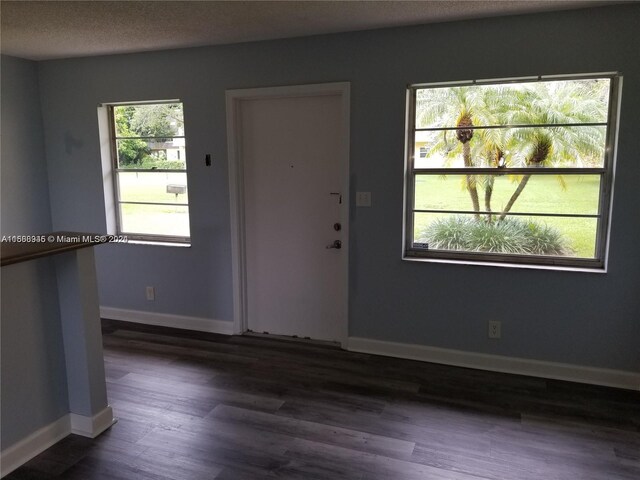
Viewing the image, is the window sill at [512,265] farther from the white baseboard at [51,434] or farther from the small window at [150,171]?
the white baseboard at [51,434]

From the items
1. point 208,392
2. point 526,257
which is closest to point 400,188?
point 526,257

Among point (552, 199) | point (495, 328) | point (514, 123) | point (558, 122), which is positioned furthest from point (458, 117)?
point (495, 328)

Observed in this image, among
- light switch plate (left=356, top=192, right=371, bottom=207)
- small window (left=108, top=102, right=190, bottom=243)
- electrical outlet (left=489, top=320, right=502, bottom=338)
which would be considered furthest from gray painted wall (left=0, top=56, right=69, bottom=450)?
electrical outlet (left=489, top=320, right=502, bottom=338)

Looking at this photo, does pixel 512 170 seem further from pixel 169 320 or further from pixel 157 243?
pixel 169 320

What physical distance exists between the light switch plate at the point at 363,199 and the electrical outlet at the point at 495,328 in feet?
3.84

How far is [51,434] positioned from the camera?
7.57 ft

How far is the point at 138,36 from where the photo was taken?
323 cm

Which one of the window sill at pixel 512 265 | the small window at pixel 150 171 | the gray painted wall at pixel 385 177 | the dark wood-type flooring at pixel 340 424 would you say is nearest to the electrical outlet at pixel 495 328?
the gray painted wall at pixel 385 177

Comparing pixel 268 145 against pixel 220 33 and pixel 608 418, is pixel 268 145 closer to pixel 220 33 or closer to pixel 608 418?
pixel 220 33

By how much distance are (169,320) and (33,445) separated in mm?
1840

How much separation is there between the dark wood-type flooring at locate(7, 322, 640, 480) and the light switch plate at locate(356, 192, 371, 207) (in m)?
1.12

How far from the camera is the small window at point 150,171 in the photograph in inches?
152

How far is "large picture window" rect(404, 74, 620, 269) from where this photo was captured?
2.84 m

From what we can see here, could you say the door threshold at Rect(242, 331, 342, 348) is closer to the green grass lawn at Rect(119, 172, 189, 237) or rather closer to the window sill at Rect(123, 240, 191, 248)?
the window sill at Rect(123, 240, 191, 248)
